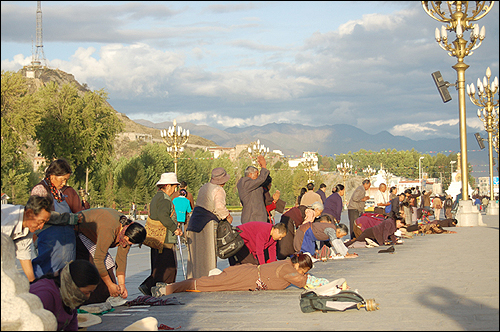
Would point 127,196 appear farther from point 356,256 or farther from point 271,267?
point 271,267

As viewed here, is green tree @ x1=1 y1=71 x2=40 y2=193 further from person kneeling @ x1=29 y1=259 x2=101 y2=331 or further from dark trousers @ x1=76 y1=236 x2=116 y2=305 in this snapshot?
person kneeling @ x1=29 y1=259 x2=101 y2=331

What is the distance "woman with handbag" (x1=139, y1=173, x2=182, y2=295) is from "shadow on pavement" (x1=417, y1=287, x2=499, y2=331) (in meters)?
3.38

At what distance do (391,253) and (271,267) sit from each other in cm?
572

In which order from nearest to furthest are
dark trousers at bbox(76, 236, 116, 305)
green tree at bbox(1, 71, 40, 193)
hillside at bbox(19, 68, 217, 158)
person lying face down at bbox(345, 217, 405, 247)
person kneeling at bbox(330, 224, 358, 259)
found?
dark trousers at bbox(76, 236, 116, 305)
person kneeling at bbox(330, 224, 358, 259)
person lying face down at bbox(345, 217, 405, 247)
green tree at bbox(1, 71, 40, 193)
hillside at bbox(19, 68, 217, 158)

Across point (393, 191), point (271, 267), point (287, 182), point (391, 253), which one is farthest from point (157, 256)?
point (287, 182)

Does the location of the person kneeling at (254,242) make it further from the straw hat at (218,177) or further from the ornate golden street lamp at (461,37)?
the ornate golden street lamp at (461,37)

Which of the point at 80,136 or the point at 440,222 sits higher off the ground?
the point at 80,136

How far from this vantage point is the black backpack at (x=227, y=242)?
8.28m

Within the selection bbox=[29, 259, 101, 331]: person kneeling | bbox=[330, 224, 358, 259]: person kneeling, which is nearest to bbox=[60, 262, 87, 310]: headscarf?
bbox=[29, 259, 101, 331]: person kneeling

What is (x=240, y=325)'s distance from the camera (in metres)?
5.28

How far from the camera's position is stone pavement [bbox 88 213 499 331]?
5.11 m

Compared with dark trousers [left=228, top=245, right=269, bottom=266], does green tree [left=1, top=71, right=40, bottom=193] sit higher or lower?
higher

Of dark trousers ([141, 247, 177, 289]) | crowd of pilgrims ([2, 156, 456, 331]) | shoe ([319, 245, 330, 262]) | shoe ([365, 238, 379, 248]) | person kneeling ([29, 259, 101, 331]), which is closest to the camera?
person kneeling ([29, 259, 101, 331])

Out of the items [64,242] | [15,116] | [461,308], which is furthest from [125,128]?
[461,308]
